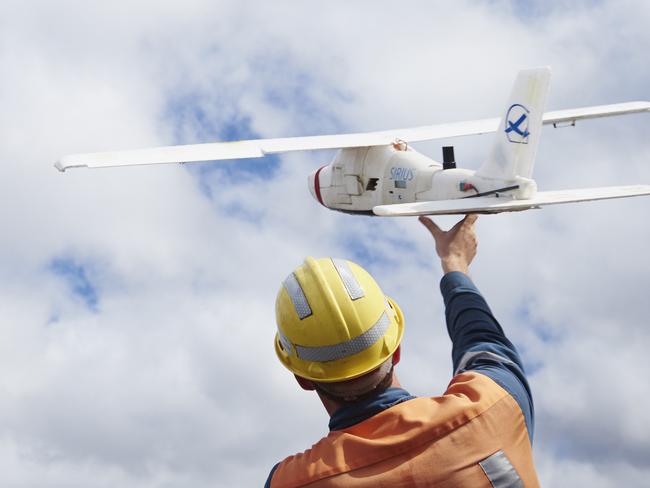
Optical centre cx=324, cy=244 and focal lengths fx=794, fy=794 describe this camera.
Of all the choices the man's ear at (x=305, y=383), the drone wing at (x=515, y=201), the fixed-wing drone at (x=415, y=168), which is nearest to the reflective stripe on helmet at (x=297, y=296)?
the man's ear at (x=305, y=383)

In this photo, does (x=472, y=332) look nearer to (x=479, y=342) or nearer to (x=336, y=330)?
(x=479, y=342)

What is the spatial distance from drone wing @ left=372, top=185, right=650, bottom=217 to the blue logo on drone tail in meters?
1.37

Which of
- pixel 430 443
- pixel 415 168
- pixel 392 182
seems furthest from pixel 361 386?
pixel 392 182

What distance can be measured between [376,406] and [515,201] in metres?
14.9

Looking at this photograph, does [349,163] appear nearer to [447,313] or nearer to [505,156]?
[505,156]

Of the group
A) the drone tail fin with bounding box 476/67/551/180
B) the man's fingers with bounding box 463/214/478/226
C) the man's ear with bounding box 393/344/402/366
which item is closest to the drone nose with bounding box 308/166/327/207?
the drone tail fin with bounding box 476/67/551/180

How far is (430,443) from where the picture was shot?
2953 millimetres

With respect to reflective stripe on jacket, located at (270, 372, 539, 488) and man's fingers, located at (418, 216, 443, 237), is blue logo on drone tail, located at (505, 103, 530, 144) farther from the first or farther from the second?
reflective stripe on jacket, located at (270, 372, 539, 488)

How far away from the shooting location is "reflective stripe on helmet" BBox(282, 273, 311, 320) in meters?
3.11

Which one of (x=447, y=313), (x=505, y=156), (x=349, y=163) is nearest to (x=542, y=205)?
(x=505, y=156)

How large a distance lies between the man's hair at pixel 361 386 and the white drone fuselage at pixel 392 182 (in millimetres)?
15082

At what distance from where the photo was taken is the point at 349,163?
74.6 feet

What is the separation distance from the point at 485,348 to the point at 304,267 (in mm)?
913

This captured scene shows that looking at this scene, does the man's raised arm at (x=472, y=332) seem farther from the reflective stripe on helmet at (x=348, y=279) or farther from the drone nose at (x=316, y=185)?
the drone nose at (x=316, y=185)
